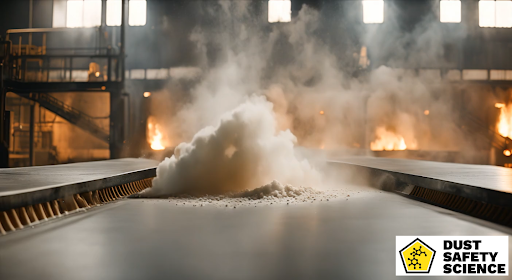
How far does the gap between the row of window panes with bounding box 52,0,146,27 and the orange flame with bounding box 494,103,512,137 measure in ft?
61.1

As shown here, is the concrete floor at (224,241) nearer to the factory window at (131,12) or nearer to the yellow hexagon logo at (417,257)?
the yellow hexagon logo at (417,257)

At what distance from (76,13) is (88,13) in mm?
747

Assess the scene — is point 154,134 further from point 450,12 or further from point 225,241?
point 225,241

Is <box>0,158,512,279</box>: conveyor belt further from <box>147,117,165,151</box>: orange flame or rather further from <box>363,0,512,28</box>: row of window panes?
<box>363,0,512,28</box>: row of window panes

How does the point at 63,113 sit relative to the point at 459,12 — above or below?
below

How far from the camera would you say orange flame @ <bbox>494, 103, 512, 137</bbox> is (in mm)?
23377

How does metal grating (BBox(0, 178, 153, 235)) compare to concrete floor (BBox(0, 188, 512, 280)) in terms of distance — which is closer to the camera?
concrete floor (BBox(0, 188, 512, 280))

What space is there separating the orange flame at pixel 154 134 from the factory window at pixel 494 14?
679 inches

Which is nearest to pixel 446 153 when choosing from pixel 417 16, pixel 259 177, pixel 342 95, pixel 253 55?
pixel 342 95

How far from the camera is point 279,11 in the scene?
2388 centimetres

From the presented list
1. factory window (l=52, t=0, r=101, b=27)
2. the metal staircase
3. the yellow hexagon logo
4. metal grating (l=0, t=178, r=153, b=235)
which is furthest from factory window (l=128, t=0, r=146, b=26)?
the yellow hexagon logo

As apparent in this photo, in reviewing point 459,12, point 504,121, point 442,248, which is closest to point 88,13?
point 459,12

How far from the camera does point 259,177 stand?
8703 mm

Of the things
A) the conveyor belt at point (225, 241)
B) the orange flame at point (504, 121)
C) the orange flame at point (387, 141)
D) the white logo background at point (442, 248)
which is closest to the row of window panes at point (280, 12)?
the orange flame at point (504, 121)
